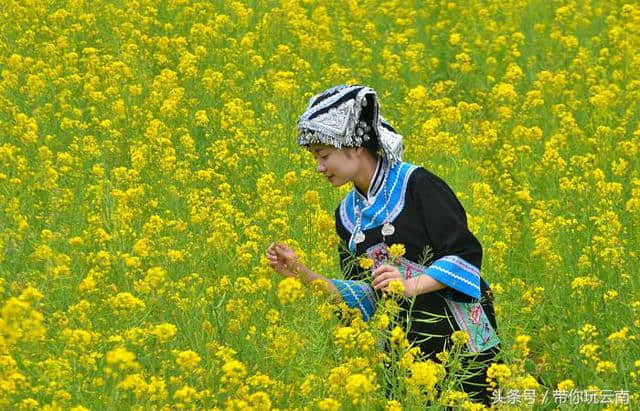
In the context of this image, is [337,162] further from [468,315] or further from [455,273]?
[468,315]

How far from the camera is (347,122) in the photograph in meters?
4.65

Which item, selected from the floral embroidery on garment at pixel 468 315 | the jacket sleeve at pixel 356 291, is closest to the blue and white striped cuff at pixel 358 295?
the jacket sleeve at pixel 356 291

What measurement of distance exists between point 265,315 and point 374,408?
815mm

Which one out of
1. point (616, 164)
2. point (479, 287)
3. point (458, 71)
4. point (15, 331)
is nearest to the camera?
point (15, 331)

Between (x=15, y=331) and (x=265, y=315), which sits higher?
(x=15, y=331)

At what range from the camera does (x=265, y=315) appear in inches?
197

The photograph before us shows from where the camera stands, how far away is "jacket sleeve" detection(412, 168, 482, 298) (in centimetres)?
460

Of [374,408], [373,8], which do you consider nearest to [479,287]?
[374,408]

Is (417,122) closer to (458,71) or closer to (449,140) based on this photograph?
(449,140)

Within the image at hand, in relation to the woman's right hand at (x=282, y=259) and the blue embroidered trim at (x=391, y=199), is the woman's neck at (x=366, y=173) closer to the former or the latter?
the blue embroidered trim at (x=391, y=199)

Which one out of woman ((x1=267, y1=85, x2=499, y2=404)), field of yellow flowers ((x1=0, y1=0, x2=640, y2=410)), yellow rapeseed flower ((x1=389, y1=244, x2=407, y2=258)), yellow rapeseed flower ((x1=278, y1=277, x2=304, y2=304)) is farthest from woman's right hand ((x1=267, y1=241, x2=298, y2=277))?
yellow rapeseed flower ((x1=278, y1=277, x2=304, y2=304))

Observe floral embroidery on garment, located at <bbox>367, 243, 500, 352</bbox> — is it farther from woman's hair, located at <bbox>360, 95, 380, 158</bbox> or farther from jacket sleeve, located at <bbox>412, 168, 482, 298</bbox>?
woman's hair, located at <bbox>360, 95, 380, 158</bbox>

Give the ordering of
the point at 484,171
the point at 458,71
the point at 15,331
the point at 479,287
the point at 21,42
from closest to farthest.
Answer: the point at 15,331 → the point at 479,287 → the point at 484,171 → the point at 21,42 → the point at 458,71
